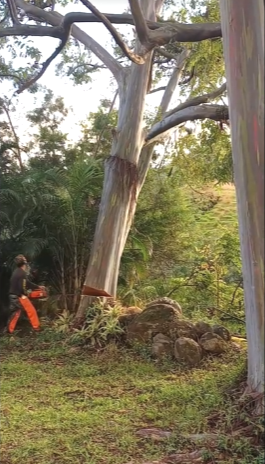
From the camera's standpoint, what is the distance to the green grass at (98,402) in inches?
170

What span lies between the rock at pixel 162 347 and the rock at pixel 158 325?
0.14m

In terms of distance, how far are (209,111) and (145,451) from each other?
19.2ft

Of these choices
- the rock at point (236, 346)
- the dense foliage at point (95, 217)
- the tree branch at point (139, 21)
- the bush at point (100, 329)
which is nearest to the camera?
the tree branch at point (139, 21)

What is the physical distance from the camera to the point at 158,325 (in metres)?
8.01

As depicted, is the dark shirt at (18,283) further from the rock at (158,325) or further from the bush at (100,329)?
the rock at (158,325)

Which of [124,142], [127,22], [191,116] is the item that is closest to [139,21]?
[127,22]

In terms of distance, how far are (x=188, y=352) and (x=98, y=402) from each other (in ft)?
6.57

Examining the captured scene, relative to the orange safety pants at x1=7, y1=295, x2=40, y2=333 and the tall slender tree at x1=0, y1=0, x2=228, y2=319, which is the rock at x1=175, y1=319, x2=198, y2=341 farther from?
the orange safety pants at x1=7, y1=295, x2=40, y2=333

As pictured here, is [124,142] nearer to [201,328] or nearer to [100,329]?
[100,329]

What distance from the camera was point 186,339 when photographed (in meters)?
7.49

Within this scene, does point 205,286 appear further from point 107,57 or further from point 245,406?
point 245,406

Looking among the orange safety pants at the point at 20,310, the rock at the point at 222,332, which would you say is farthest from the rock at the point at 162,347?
the orange safety pants at the point at 20,310

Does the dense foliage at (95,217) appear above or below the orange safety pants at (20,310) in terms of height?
above

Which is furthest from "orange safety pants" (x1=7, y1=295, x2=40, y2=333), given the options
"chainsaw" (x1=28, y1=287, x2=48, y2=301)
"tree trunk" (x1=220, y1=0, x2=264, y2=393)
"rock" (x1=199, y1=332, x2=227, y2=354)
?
"tree trunk" (x1=220, y1=0, x2=264, y2=393)
